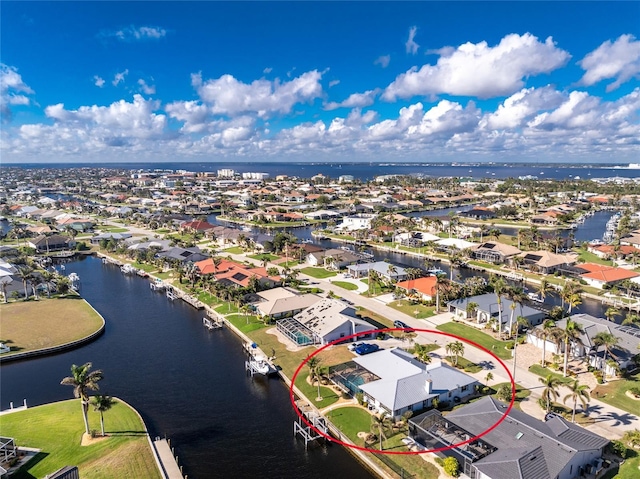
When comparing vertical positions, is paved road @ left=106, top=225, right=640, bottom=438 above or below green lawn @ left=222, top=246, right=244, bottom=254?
below

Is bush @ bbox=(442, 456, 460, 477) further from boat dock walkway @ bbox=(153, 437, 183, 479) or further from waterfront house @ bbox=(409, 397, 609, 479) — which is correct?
boat dock walkway @ bbox=(153, 437, 183, 479)

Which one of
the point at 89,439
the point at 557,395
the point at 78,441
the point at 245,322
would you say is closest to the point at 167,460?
the point at 89,439

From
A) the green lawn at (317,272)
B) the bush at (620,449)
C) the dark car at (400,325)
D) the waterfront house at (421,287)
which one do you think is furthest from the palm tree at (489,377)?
the green lawn at (317,272)

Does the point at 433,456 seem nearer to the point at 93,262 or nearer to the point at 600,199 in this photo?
the point at 93,262

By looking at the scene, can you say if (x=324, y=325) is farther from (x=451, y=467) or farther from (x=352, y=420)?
(x=451, y=467)

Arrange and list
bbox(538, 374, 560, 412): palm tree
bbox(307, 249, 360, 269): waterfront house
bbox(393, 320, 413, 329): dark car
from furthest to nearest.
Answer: bbox(307, 249, 360, 269): waterfront house, bbox(393, 320, 413, 329): dark car, bbox(538, 374, 560, 412): palm tree

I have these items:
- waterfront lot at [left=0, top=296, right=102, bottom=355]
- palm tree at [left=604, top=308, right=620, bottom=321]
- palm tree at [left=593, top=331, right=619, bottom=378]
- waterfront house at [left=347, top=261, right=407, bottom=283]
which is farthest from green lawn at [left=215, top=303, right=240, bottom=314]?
palm tree at [left=604, top=308, right=620, bottom=321]
